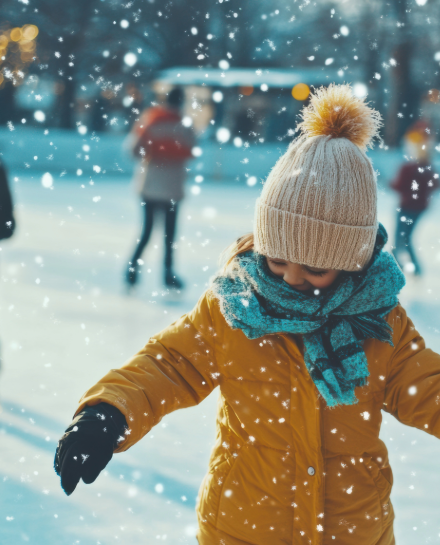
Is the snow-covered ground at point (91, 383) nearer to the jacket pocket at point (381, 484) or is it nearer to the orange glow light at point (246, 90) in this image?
the jacket pocket at point (381, 484)

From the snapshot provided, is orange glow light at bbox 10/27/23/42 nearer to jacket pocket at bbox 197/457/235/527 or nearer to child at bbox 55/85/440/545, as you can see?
child at bbox 55/85/440/545

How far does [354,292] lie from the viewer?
4.01ft

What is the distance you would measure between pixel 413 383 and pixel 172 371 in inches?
18.4

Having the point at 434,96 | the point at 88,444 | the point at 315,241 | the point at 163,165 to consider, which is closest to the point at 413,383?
the point at 315,241

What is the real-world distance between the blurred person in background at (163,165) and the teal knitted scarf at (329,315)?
365 centimetres

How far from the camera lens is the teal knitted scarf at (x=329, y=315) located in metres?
1.17

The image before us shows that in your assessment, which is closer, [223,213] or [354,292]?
[354,292]

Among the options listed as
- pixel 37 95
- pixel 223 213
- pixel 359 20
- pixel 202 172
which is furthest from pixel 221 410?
pixel 359 20

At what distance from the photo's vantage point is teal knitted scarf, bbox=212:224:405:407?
1165 mm

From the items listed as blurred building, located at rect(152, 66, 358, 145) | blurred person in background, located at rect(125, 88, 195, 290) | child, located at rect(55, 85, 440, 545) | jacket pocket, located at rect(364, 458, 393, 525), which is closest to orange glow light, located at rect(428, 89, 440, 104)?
blurred building, located at rect(152, 66, 358, 145)

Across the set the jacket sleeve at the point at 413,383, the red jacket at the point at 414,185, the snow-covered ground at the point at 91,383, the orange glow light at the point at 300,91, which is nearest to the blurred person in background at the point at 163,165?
the snow-covered ground at the point at 91,383

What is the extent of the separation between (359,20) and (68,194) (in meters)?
12.1

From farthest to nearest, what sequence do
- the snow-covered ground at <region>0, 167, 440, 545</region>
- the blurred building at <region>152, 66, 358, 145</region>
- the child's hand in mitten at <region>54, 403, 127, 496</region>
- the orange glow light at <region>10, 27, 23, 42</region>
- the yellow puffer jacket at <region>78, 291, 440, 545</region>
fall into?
the blurred building at <region>152, 66, 358, 145</region>, the orange glow light at <region>10, 27, 23, 42</region>, the snow-covered ground at <region>0, 167, 440, 545</region>, the yellow puffer jacket at <region>78, 291, 440, 545</region>, the child's hand in mitten at <region>54, 403, 127, 496</region>

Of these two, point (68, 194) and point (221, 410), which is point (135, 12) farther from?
point (221, 410)
